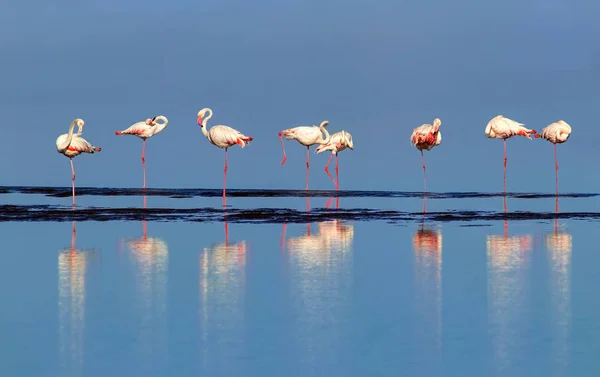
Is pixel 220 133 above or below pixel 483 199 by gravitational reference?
above

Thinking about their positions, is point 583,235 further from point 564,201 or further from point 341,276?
point 564,201

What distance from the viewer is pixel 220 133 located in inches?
1004

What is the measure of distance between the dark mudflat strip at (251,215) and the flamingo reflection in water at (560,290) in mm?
2772

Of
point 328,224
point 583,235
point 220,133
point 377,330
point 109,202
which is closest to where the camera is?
point 377,330

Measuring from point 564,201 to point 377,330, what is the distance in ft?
52.8

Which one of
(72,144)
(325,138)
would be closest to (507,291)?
(72,144)

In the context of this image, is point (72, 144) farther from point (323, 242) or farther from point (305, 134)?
point (323, 242)

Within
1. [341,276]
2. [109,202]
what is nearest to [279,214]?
[109,202]

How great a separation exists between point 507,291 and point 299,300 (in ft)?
6.29

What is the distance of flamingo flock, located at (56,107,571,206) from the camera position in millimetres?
25547

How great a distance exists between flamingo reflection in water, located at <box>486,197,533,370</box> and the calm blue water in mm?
20

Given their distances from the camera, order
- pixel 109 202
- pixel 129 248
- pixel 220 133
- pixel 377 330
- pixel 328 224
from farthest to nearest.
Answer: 1. pixel 220 133
2. pixel 109 202
3. pixel 328 224
4. pixel 129 248
5. pixel 377 330

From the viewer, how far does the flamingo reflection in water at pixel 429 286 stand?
788 cm

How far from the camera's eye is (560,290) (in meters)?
9.93
